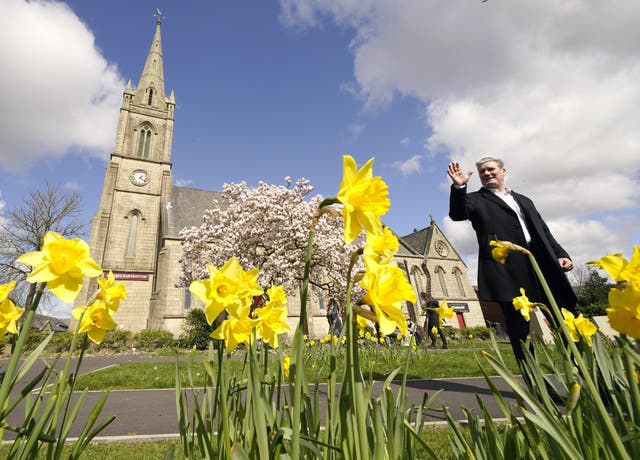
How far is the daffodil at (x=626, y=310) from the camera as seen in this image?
91 centimetres

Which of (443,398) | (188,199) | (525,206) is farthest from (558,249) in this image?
(188,199)

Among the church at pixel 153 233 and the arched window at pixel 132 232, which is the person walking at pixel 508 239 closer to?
the church at pixel 153 233

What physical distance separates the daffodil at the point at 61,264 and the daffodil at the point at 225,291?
0.32 meters

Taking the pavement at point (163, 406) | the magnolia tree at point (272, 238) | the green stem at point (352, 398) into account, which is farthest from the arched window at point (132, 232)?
the green stem at point (352, 398)

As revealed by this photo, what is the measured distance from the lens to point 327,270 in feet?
59.0

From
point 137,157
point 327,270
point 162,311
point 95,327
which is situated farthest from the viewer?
point 137,157

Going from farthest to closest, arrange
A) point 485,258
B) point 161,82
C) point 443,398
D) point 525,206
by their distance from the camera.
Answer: point 161,82 → point 443,398 → point 525,206 → point 485,258

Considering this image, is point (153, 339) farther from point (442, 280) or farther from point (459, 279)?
point (459, 279)

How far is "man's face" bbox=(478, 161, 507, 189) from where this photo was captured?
13.3 feet

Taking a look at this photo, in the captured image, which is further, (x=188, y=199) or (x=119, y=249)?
(x=188, y=199)

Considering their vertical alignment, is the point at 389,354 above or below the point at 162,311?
below

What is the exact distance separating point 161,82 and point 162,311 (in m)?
26.6

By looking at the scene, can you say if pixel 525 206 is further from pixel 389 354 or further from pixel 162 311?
pixel 162 311

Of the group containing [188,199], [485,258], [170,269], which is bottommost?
[485,258]
